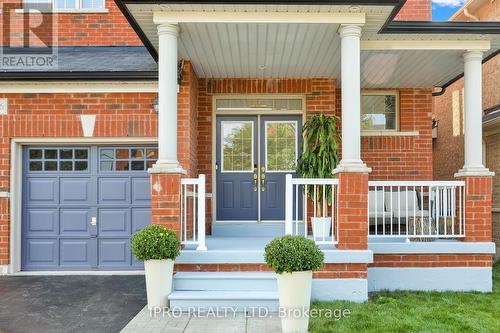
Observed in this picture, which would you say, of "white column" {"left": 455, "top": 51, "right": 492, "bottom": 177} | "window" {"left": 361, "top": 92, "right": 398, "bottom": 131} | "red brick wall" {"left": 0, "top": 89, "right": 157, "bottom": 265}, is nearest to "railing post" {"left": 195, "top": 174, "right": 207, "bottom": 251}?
"red brick wall" {"left": 0, "top": 89, "right": 157, "bottom": 265}

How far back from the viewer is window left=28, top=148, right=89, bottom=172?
7277mm

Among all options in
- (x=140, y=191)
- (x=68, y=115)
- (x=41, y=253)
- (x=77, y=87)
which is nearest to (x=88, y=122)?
(x=68, y=115)

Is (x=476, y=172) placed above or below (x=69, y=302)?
above

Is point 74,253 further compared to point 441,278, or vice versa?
point 74,253

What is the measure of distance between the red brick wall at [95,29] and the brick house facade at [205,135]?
18 millimetres

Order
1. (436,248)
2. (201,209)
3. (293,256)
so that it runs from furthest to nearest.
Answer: (436,248) < (201,209) < (293,256)

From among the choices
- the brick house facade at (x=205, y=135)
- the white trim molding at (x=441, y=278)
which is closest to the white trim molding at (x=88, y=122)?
the brick house facade at (x=205, y=135)

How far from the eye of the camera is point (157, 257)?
16.2 feet

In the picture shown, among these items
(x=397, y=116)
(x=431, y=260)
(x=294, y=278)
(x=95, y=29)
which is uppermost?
(x=95, y=29)

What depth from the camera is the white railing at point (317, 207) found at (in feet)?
17.7

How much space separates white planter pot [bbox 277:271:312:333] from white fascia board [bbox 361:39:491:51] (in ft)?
10.3

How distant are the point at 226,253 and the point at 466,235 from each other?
304 centimetres

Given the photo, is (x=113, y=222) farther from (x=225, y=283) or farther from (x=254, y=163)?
(x=225, y=283)

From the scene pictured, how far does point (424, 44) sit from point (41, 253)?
6.24 meters
